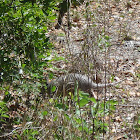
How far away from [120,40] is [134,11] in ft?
4.48

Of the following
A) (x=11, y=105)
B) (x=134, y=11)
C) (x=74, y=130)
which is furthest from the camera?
(x=134, y=11)

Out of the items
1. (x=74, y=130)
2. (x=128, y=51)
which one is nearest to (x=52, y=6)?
(x=74, y=130)

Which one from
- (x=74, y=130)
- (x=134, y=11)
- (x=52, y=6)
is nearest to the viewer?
(x=74, y=130)

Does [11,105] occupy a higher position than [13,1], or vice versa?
[13,1]

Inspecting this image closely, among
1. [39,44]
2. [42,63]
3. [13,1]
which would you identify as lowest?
[42,63]

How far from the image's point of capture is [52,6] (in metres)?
2.55

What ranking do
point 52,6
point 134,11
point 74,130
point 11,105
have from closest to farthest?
point 74,130, point 52,6, point 11,105, point 134,11

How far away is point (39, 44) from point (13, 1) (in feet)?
1.41

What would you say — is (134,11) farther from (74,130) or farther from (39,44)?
Result: (74,130)

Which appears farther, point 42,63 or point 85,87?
point 85,87

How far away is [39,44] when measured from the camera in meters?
2.66

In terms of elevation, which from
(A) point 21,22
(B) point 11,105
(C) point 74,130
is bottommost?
(B) point 11,105

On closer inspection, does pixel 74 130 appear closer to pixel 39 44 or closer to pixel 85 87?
pixel 39 44

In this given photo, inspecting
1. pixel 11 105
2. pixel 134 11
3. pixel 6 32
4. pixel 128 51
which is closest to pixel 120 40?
pixel 128 51
